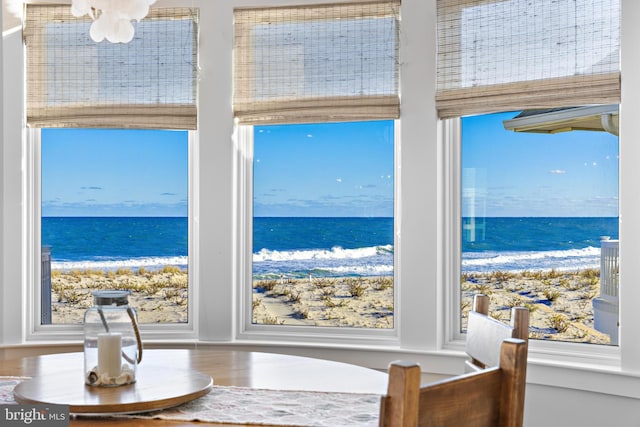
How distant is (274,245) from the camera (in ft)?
10.7

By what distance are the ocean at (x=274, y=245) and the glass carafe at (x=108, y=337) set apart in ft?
4.87

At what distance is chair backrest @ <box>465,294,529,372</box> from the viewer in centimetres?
156

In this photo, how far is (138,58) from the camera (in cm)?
319

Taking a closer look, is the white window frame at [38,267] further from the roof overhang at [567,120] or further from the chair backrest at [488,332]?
the chair backrest at [488,332]

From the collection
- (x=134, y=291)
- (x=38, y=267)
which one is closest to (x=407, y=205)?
(x=134, y=291)

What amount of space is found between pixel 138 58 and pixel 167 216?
2.57ft

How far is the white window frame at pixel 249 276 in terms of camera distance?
3.10 metres

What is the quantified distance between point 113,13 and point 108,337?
0.85 m

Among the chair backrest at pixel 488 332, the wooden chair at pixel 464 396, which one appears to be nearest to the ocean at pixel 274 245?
the chair backrest at pixel 488 332

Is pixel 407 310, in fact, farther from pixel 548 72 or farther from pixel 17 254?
pixel 17 254

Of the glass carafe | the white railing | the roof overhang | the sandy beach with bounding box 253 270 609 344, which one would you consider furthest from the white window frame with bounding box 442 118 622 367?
the glass carafe

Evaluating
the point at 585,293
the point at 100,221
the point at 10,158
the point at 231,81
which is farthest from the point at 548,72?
the point at 10,158

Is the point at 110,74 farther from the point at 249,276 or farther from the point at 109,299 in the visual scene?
the point at 109,299

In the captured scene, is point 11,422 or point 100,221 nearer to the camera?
point 11,422
